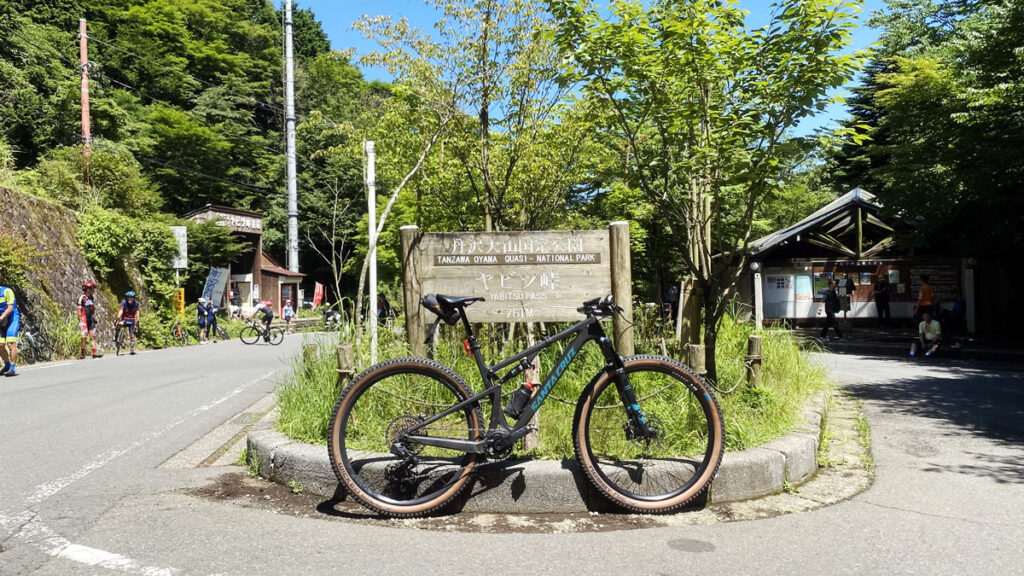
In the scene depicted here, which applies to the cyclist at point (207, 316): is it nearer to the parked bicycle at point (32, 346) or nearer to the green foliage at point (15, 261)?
the parked bicycle at point (32, 346)

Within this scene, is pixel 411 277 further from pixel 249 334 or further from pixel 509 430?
pixel 249 334

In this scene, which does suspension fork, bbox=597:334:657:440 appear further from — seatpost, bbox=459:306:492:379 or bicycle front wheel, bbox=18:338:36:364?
bicycle front wheel, bbox=18:338:36:364

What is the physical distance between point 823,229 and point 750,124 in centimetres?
1740

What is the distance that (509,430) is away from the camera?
3949mm

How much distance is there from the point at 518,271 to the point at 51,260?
1696 cm

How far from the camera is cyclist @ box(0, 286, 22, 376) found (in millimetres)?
11180

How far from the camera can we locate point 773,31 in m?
5.18

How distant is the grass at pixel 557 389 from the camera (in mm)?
4598

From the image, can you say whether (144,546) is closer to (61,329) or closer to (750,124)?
(750,124)

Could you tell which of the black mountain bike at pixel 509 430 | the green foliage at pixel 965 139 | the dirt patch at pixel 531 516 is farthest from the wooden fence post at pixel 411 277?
the green foliage at pixel 965 139

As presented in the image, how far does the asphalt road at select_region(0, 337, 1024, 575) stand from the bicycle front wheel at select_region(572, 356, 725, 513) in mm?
294

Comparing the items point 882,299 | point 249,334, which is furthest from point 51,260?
point 882,299

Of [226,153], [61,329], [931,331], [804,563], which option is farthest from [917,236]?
[226,153]

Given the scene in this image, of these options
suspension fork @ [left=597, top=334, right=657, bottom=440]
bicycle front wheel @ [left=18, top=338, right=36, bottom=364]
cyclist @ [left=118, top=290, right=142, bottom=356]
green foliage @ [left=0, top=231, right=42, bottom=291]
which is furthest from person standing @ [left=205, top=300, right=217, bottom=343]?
suspension fork @ [left=597, top=334, right=657, bottom=440]
